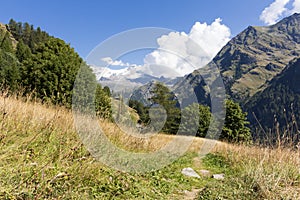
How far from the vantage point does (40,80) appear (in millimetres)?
18938

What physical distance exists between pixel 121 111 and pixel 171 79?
1.68 metres

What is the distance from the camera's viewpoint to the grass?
2.63 metres

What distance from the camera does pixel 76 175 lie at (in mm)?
3191

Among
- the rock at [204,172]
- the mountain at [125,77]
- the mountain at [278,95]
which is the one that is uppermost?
the mountain at [278,95]

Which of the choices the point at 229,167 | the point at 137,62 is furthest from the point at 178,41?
the point at 229,167

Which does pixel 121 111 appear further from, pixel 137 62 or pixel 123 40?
pixel 123 40

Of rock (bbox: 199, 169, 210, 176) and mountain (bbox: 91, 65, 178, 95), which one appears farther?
rock (bbox: 199, 169, 210, 176)

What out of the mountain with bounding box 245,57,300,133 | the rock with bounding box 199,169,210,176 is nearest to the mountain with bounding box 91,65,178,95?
the rock with bounding box 199,169,210,176

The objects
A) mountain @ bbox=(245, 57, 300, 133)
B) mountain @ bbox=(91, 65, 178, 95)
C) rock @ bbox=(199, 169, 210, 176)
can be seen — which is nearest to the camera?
mountain @ bbox=(91, 65, 178, 95)

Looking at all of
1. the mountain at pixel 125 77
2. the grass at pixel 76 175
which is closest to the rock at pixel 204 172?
the grass at pixel 76 175

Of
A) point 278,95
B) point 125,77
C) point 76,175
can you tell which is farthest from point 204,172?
point 278,95

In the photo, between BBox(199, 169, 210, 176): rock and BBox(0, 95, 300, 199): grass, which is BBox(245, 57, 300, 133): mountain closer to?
BBox(199, 169, 210, 176): rock

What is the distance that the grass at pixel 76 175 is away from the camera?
2631 millimetres

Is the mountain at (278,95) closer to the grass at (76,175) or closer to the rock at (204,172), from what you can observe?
the rock at (204,172)
